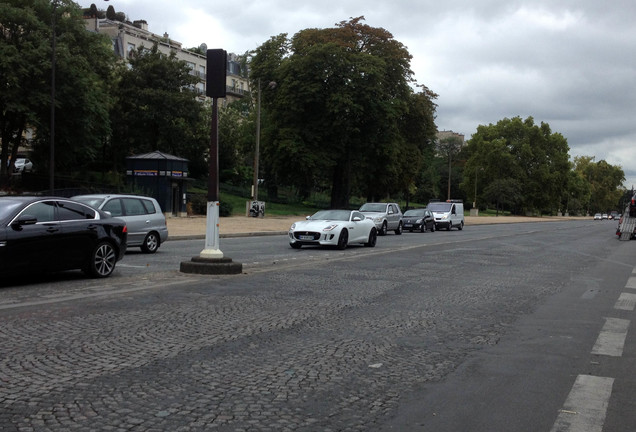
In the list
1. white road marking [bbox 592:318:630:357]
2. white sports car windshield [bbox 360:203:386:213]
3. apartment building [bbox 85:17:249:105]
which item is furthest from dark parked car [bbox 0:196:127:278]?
apartment building [bbox 85:17:249:105]

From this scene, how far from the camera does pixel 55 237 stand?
35.9 ft

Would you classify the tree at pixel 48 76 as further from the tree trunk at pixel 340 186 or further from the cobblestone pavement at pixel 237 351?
the cobblestone pavement at pixel 237 351

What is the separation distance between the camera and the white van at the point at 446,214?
146 feet

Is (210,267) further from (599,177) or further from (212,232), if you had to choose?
(599,177)

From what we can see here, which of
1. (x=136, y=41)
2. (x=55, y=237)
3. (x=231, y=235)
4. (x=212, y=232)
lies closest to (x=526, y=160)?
(x=136, y=41)

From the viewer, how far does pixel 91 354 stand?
5984mm

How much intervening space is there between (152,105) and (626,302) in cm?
4961

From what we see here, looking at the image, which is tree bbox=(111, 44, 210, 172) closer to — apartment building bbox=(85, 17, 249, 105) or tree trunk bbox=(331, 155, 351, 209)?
tree trunk bbox=(331, 155, 351, 209)

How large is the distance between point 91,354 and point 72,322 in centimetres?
165

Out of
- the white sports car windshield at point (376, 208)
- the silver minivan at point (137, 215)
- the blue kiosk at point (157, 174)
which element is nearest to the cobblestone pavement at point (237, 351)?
the silver minivan at point (137, 215)

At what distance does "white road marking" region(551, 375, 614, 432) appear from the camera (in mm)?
4391

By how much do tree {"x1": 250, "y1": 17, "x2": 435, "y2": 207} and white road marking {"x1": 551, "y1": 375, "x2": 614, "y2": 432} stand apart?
44.7m

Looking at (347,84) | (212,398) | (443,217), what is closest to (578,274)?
(212,398)

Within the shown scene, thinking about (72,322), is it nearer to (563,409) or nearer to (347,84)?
(563,409)
